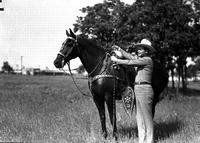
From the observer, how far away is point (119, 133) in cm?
802

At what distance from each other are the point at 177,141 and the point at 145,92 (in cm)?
153

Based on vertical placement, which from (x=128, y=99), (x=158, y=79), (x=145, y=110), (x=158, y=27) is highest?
(x=158, y=27)

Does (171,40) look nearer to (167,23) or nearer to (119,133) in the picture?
(167,23)

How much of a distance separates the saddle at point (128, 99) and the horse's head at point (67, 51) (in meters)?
1.51

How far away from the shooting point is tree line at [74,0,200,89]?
30.8 meters

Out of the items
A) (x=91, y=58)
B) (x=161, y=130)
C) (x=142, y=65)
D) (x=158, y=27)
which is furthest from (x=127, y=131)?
(x=158, y=27)

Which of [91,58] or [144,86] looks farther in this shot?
[91,58]

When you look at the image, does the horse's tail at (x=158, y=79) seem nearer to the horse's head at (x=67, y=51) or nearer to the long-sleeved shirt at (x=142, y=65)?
the long-sleeved shirt at (x=142, y=65)

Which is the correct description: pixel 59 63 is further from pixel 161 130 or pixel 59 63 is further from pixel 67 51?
pixel 161 130

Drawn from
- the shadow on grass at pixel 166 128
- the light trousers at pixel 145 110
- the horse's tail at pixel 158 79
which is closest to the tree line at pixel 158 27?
the shadow on grass at pixel 166 128

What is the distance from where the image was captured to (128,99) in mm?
7340

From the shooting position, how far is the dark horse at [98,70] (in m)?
7.17

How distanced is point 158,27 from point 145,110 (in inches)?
967

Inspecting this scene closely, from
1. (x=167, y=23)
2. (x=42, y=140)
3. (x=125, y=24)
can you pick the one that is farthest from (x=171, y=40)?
(x=42, y=140)
